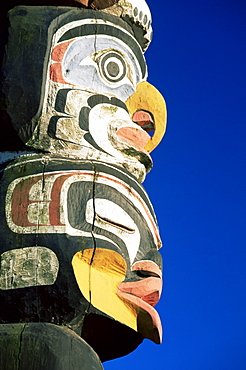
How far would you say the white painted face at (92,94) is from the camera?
190 inches

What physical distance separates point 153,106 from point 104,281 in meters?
1.59

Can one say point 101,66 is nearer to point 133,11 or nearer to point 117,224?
point 133,11

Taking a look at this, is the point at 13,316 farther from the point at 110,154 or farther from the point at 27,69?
the point at 27,69

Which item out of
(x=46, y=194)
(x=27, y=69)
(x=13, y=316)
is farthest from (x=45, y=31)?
(x=13, y=316)

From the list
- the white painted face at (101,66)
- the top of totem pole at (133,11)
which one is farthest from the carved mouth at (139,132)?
the top of totem pole at (133,11)

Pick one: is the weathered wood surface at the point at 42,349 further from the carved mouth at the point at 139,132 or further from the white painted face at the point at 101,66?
the white painted face at the point at 101,66

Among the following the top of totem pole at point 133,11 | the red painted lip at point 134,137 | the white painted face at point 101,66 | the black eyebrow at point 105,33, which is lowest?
the red painted lip at point 134,137

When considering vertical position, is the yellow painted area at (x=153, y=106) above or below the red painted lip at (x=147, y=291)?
above

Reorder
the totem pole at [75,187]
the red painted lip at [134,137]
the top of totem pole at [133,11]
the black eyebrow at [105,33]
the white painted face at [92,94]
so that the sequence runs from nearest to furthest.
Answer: the totem pole at [75,187], the white painted face at [92,94], the red painted lip at [134,137], the black eyebrow at [105,33], the top of totem pole at [133,11]

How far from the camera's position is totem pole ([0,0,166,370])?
421 cm

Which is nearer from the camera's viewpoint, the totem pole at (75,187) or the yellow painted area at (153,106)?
the totem pole at (75,187)

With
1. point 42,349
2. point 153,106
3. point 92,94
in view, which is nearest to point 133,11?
point 153,106

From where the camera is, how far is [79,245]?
170 inches

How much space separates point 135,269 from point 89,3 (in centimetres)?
198
